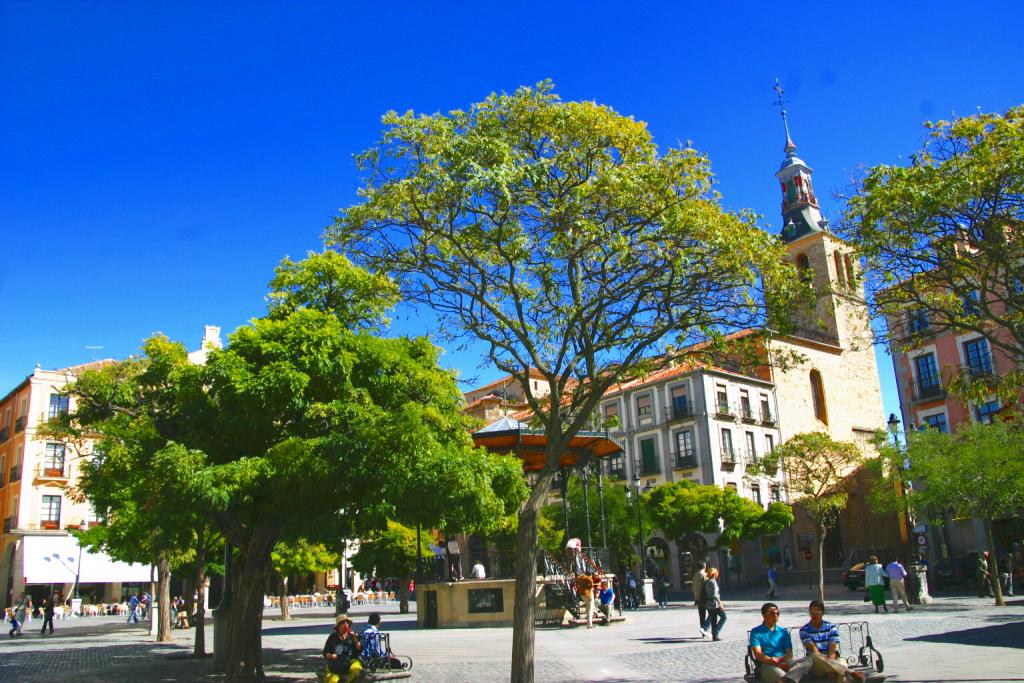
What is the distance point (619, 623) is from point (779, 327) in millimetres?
13709

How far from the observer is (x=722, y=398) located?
152ft

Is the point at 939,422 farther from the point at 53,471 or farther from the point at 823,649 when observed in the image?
the point at 53,471

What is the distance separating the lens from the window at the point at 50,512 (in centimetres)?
4591

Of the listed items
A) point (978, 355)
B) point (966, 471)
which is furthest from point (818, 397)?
point (966, 471)

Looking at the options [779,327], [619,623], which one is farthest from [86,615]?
[779,327]

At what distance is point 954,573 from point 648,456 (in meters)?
20.1

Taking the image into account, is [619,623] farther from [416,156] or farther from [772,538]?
[772,538]

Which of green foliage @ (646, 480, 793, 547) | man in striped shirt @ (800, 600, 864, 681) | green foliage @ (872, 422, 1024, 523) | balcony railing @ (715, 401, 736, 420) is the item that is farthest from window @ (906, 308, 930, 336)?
balcony railing @ (715, 401, 736, 420)

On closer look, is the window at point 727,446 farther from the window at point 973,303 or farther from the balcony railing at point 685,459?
the window at point 973,303

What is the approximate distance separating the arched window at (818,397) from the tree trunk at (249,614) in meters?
44.2

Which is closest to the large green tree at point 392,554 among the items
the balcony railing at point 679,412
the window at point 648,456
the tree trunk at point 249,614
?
the window at point 648,456

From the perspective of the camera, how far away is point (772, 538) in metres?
44.6

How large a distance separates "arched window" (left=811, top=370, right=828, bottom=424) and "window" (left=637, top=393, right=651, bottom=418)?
1136cm

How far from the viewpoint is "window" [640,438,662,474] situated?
155 feet
